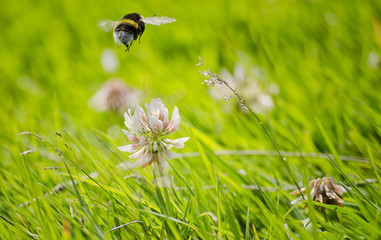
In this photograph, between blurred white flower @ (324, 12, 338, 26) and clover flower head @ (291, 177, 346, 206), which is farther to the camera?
blurred white flower @ (324, 12, 338, 26)

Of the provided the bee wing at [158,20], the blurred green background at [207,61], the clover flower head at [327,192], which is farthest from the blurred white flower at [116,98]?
the clover flower head at [327,192]

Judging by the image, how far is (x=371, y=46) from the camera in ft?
5.83

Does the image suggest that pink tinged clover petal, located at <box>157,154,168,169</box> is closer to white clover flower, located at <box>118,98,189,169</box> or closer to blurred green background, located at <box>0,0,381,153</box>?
white clover flower, located at <box>118,98,189,169</box>

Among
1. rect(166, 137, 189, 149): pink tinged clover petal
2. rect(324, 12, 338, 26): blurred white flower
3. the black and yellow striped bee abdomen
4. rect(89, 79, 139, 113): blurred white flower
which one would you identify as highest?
rect(324, 12, 338, 26): blurred white flower

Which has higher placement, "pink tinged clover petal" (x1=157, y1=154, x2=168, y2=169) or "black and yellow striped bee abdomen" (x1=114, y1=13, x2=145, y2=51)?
"black and yellow striped bee abdomen" (x1=114, y1=13, x2=145, y2=51)

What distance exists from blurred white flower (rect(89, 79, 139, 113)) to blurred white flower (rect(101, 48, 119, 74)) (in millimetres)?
444

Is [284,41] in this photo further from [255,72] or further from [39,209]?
[39,209]

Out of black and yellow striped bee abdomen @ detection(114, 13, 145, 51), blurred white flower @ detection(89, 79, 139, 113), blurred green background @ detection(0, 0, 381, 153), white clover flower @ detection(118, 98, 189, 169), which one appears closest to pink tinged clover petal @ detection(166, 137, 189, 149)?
white clover flower @ detection(118, 98, 189, 169)

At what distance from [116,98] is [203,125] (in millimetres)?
495

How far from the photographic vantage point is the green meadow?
825 mm

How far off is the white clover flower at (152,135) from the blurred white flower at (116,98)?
981 mm

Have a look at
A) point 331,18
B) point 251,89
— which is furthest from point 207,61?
point 331,18

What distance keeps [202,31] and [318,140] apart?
1311mm

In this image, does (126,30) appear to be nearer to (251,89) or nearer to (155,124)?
(155,124)
